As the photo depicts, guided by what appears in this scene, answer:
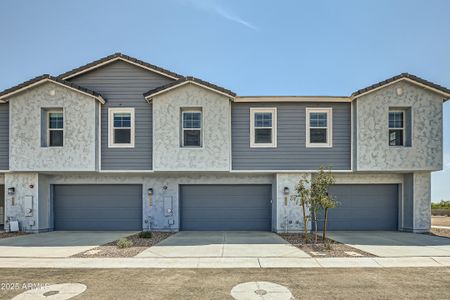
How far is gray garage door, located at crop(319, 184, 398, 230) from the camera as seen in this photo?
49.0ft

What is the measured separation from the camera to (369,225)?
14961 mm

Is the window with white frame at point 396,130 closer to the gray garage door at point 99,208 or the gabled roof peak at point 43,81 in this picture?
the gray garage door at point 99,208

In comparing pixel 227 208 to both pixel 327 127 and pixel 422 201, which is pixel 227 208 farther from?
pixel 422 201

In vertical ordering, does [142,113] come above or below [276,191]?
above

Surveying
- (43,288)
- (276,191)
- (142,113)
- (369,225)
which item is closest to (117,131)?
(142,113)

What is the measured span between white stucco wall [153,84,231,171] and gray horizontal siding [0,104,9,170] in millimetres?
6707

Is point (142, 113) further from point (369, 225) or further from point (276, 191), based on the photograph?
point (369, 225)

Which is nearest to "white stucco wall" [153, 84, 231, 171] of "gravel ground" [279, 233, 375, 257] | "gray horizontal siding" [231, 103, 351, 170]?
"gray horizontal siding" [231, 103, 351, 170]

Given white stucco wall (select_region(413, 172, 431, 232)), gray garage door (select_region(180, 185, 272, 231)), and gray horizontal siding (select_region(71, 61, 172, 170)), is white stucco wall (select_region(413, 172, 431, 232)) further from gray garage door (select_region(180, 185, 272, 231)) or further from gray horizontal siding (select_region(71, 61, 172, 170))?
gray horizontal siding (select_region(71, 61, 172, 170))

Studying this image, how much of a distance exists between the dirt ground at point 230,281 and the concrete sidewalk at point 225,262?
1.23ft

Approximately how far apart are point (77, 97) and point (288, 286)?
1132cm

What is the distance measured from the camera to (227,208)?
48.9ft

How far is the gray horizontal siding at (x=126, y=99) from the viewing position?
13977 millimetres

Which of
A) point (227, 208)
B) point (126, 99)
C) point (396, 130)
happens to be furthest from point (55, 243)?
point (396, 130)
